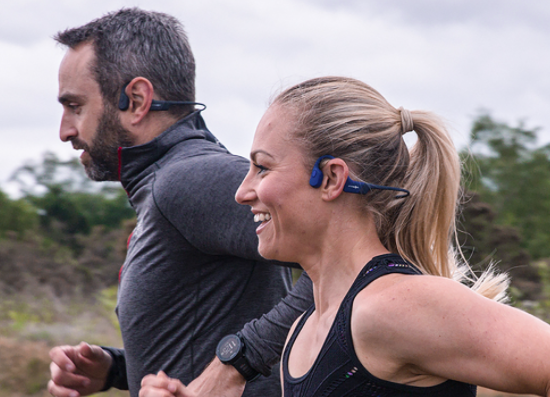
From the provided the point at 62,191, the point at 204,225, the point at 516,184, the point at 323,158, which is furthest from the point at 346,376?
the point at 62,191

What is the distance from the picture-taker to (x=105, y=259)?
12344 millimetres

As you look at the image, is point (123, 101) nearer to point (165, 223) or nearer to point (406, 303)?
point (165, 223)

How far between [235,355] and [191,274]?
390mm

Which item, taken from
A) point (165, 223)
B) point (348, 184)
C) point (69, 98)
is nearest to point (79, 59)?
point (69, 98)

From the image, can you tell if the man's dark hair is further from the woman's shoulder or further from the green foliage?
the green foliage

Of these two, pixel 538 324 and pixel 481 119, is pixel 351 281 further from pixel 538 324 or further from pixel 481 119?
pixel 481 119

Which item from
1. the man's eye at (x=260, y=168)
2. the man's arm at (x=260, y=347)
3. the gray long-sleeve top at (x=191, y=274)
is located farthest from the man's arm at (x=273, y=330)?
the man's eye at (x=260, y=168)

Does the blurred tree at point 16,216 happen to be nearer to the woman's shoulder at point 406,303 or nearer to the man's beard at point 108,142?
the man's beard at point 108,142

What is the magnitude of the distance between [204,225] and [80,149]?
0.78 metres

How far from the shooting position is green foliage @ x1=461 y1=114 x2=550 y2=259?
41.5 feet

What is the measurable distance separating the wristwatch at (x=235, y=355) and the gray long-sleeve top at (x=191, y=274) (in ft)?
0.82

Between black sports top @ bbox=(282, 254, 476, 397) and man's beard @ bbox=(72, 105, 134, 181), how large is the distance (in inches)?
48.8

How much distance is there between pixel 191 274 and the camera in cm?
212

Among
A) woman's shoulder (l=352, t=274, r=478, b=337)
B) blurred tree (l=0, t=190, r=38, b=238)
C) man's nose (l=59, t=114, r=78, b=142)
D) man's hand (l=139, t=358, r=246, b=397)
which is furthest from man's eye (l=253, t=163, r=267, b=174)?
blurred tree (l=0, t=190, r=38, b=238)
